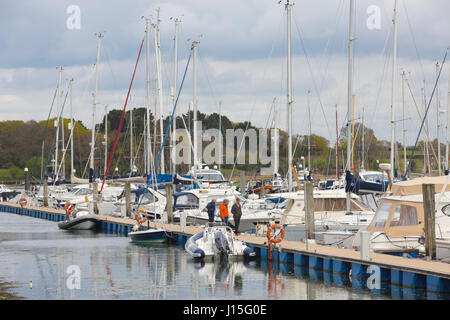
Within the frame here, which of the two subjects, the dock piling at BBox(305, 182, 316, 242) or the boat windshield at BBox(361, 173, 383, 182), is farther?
the boat windshield at BBox(361, 173, 383, 182)

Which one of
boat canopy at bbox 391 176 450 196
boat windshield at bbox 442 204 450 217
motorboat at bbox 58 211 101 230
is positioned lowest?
motorboat at bbox 58 211 101 230

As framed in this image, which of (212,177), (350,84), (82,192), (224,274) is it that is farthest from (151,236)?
(82,192)

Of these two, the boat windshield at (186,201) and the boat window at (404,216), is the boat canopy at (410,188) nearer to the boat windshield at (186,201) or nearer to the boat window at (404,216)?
the boat window at (404,216)

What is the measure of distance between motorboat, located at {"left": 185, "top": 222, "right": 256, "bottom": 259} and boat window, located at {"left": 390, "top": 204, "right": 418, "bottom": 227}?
20.0 feet

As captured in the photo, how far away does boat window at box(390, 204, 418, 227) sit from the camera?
24781 millimetres

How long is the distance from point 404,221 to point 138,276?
9294 millimetres

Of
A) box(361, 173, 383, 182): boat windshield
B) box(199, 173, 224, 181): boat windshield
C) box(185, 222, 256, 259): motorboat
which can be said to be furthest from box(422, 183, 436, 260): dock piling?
box(199, 173, 224, 181): boat windshield

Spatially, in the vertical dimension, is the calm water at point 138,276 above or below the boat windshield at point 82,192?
below

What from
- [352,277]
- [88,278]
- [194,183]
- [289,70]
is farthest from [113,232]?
[352,277]

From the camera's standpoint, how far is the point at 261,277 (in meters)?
25.5

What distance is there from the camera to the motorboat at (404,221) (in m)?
24.2

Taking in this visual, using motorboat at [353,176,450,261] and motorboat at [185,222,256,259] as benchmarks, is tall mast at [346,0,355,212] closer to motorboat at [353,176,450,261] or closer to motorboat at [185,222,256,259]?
motorboat at [185,222,256,259]

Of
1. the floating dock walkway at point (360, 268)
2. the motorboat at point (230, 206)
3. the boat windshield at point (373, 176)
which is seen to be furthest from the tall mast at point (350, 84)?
the boat windshield at point (373, 176)
